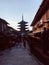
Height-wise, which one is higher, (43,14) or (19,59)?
(43,14)

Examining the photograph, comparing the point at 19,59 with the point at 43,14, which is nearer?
the point at 43,14

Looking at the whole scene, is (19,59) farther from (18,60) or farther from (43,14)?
(43,14)

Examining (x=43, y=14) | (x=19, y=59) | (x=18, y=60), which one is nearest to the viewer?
(x=43, y=14)

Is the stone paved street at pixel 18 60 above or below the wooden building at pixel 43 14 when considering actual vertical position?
below

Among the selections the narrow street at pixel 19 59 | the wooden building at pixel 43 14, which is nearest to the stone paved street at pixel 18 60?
the narrow street at pixel 19 59

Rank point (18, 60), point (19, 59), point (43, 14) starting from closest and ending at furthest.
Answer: point (43, 14)
point (18, 60)
point (19, 59)

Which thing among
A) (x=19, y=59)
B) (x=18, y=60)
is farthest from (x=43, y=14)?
(x=19, y=59)

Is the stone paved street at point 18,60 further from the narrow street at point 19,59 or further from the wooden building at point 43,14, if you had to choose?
the wooden building at point 43,14

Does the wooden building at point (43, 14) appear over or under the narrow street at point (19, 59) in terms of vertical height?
over

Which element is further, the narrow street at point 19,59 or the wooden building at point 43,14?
the narrow street at point 19,59

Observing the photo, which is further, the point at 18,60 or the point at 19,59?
the point at 19,59

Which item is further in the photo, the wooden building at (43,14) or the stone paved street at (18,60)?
the stone paved street at (18,60)

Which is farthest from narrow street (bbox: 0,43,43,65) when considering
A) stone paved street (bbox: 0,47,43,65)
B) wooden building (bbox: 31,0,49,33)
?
wooden building (bbox: 31,0,49,33)

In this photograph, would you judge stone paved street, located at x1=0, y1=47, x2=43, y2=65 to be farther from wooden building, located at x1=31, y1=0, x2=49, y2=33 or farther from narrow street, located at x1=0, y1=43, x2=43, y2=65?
wooden building, located at x1=31, y1=0, x2=49, y2=33
